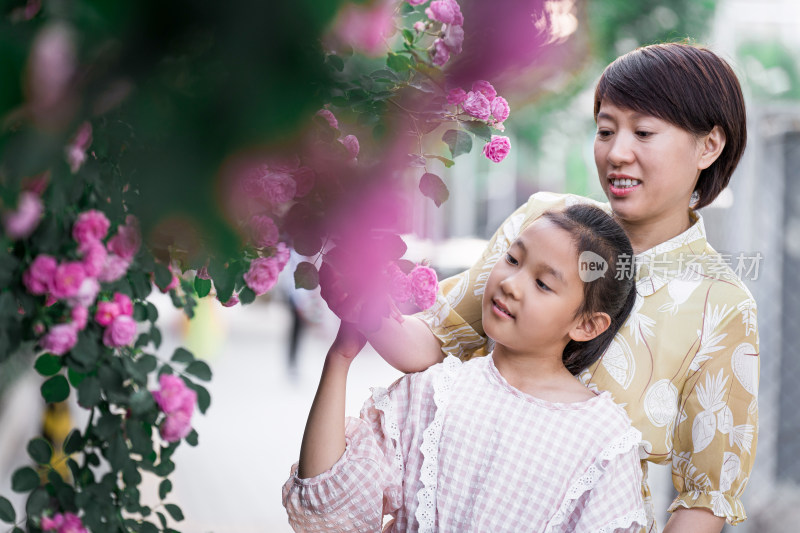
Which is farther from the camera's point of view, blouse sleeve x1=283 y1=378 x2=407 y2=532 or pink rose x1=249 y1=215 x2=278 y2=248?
blouse sleeve x1=283 y1=378 x2=407 y2=532

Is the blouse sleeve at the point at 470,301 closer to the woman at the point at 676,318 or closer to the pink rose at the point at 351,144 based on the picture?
the woman at the point at 676,318

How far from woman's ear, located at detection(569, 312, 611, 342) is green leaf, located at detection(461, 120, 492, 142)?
1.22 feet

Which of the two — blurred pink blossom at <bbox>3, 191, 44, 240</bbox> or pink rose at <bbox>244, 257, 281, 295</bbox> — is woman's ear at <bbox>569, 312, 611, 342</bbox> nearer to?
pink rose at <bbox>244, 257, 281, 295</bbox>

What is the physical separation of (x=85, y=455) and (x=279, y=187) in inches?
30.2

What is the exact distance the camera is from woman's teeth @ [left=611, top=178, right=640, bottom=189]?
1.43 meters

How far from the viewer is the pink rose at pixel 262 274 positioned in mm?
1193

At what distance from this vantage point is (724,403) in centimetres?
139

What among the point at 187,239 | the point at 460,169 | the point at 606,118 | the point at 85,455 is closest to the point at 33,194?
the point at 187,239

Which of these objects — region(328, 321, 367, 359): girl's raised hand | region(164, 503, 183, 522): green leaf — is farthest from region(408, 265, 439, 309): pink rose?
region(164, 503, 183, 522): green leaf

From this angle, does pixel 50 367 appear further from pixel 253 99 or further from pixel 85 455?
pixel 253 99

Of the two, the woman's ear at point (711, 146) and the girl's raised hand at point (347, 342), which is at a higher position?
the woman's ear at point (711, 146)

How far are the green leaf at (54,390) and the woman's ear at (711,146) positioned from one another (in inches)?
44.8

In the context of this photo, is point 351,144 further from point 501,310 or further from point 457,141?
point 501,310

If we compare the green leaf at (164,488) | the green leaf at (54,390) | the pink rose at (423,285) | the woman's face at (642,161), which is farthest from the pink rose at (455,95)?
the green leaf at (164,488)
